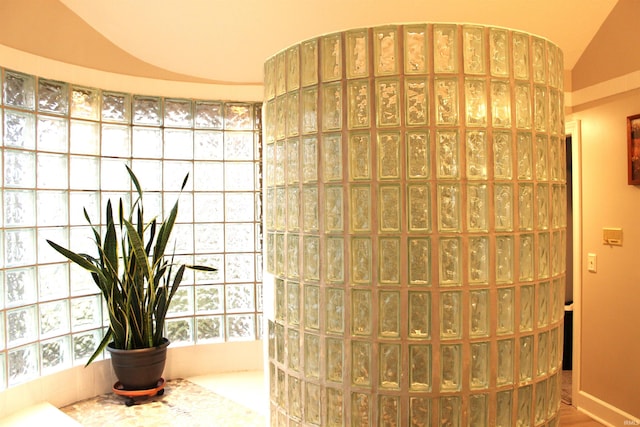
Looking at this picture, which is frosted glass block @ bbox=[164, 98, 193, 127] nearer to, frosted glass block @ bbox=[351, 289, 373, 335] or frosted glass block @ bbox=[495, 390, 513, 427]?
frosted glass block @ bbox=[351, 289, 373, 335]

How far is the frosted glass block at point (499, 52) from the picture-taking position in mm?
1537

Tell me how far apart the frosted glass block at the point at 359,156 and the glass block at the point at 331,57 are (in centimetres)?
20

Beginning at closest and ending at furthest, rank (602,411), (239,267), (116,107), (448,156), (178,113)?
(448,156), (602,411), (116,107), (178,113), (239,267)

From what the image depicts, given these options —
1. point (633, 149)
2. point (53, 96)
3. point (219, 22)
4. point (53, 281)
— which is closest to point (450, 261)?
point (633, 149)

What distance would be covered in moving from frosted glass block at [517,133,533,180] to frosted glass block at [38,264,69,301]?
2.80 metres

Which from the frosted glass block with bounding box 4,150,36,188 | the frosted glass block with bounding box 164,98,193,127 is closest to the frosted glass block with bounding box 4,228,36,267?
the frosted glass block with bounding box 4,150,36,188

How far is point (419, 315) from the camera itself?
60.1 inches

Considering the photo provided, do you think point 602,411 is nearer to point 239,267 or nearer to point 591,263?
point 591,263

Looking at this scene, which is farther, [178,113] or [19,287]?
[178,113]

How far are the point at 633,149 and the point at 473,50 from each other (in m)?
1.82

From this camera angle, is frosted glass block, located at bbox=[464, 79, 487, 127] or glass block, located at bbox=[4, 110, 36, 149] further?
glass block, located at bbox=[4, 110, 36, 149]

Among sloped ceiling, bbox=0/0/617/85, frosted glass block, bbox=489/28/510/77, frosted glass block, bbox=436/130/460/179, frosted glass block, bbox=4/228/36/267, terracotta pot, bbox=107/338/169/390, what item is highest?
sloped ceiling, bbox=0/0/617/85

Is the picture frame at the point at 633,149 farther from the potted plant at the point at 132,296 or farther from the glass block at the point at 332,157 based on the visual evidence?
the potted plant at the point at 132,296

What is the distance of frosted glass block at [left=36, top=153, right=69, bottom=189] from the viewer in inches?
122
